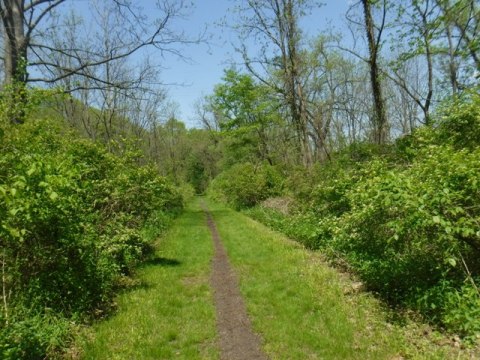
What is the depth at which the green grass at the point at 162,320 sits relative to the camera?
602 centimetres

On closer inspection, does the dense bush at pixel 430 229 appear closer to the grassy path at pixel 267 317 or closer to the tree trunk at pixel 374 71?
the grassy path at pixel 267 317

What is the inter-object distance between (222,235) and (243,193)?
35.1 feet

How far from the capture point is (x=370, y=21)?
675 inches

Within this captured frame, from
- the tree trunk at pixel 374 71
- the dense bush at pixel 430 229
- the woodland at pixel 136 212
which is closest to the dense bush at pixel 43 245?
the woodland at pixel 136 212

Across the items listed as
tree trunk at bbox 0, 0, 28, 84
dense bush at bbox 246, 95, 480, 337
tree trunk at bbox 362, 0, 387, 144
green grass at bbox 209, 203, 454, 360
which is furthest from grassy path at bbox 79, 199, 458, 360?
tree trunk at bbox 362, 0, 387, 144

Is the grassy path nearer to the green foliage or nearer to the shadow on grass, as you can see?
the shadow on grass

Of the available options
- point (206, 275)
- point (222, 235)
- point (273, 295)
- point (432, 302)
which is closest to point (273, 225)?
point (222, 235)

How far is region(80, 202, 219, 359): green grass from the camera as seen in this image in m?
6.02

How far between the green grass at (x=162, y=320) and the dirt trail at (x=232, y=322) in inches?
7.5

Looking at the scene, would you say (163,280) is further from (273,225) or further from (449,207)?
(273,225)

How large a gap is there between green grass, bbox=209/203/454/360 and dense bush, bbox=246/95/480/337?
2.31ft

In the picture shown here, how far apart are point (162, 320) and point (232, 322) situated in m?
1.43

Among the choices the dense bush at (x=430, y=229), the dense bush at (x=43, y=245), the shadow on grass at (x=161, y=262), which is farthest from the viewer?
the shadow on grass at (x=161, y=262)

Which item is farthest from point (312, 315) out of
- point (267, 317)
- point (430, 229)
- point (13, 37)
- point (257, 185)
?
point (257, 185)
